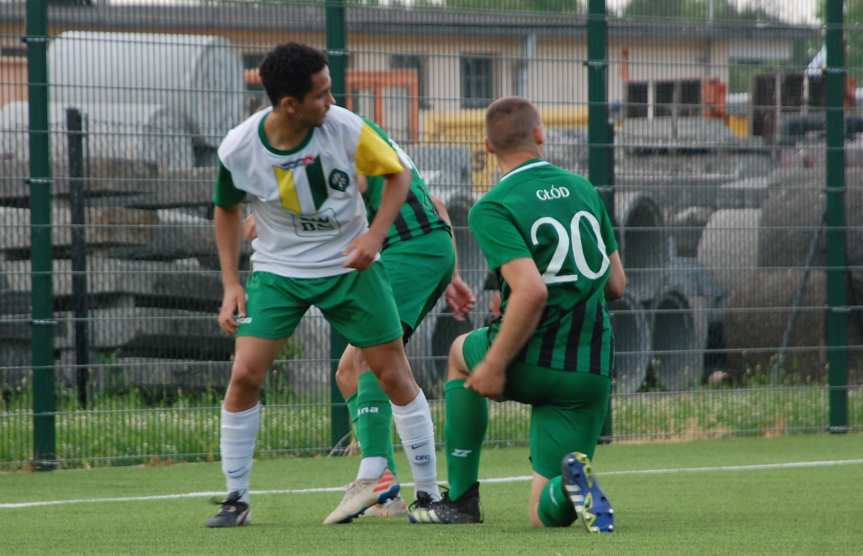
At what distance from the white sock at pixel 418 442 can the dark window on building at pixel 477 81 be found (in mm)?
3798

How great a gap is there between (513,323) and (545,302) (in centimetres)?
13

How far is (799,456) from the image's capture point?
30.6ft

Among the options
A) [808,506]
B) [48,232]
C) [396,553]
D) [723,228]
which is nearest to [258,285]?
[396,553]

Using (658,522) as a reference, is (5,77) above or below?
above

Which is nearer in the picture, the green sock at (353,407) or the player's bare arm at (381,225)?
the player's bare arm at (381,225)

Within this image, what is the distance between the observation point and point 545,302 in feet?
17.3

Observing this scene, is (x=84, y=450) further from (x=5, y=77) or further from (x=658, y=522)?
(x=658, y=522)

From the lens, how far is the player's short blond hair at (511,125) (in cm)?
554

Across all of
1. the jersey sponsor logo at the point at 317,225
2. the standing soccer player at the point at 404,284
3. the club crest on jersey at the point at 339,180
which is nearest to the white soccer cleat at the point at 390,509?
the standing soccer player at the point at 404,284

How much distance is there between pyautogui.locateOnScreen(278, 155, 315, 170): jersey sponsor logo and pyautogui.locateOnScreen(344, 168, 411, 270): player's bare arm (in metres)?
0.29

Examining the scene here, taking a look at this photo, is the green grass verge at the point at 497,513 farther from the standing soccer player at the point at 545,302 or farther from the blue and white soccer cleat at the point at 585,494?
the standing soccer player at the point at 545,302

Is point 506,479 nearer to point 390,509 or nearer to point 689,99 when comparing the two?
point 390,509

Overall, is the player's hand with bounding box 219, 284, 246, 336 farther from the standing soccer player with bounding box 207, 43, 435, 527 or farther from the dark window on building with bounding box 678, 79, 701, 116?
the dark window on building with bounding box 678, 79, 701, 116

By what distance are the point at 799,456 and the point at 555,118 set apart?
8.09ft
